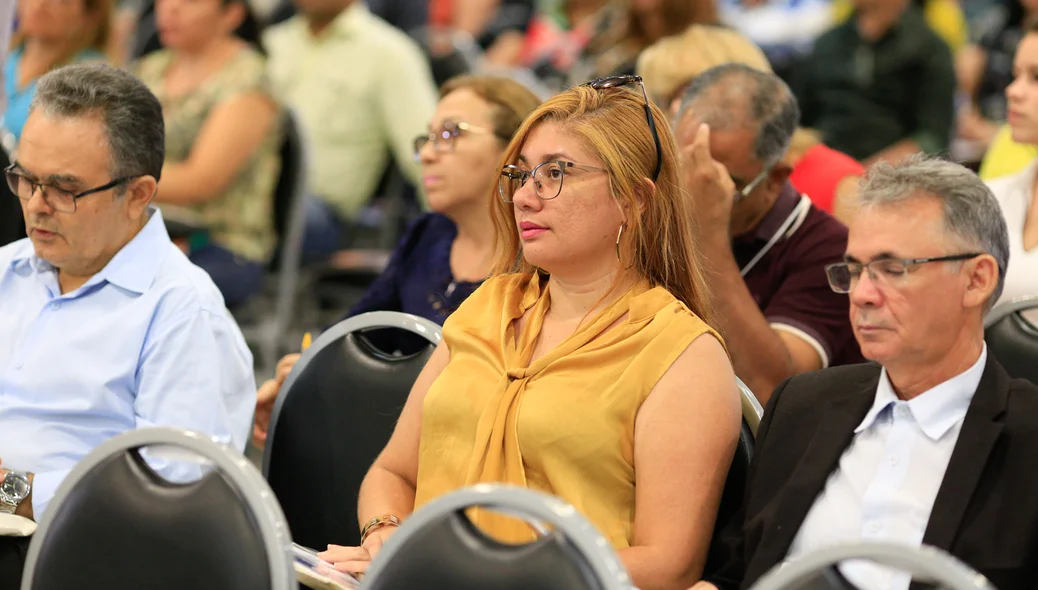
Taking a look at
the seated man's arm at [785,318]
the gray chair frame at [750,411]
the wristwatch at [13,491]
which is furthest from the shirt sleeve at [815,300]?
the wristwatch at [13,491]

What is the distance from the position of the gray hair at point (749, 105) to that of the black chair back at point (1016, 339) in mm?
651

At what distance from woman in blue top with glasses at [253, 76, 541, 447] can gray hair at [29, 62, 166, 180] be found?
699 millimetres

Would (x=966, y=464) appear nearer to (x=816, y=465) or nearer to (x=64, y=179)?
(x=816, y=465)

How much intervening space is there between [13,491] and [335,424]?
581 millimetres

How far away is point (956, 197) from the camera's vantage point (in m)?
1.95

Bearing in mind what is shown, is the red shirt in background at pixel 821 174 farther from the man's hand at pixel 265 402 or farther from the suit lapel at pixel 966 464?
the suit lapel at pixel 966 464

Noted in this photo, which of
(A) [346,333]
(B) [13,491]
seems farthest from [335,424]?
(B) [13,491]

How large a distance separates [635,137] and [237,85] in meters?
2.61

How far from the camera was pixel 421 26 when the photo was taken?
7.81m

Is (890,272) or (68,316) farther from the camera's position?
(68,316)

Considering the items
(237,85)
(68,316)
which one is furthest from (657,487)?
(237,85)

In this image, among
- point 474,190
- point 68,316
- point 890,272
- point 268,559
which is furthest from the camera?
point 474,190

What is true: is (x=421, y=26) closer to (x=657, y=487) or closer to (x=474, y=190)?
(x=474, y=190)

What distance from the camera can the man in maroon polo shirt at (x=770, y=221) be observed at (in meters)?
2.80
